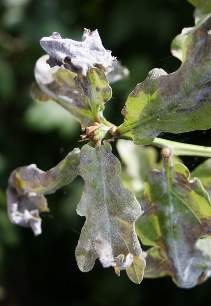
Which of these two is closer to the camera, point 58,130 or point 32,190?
point 32,190

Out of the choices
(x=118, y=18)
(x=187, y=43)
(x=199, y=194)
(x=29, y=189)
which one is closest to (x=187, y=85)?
(x=187, y=43)

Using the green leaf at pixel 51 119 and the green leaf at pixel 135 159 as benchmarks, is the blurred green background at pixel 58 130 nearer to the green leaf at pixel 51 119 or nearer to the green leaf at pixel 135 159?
the green leaf at pixel 51 119

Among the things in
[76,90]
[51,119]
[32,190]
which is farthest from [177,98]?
[51,119]

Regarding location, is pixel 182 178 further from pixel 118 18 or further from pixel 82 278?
pixel 82 278

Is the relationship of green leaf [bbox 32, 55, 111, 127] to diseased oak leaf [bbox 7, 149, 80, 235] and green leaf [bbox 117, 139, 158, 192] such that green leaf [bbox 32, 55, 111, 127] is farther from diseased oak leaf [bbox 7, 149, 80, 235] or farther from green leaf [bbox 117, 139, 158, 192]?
green leaf [bbox 117, 139, 158, 192]

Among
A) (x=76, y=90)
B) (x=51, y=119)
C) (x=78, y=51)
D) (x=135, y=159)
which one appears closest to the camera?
(x=78, y=51)

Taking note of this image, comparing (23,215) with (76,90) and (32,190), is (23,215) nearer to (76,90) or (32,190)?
(32,190)

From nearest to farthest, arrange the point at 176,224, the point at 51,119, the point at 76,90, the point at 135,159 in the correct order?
the point at 176,224
the point at 76,90
the point at 135,159
the point at 51,119

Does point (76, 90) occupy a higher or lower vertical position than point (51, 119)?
lower

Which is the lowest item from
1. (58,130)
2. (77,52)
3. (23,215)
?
(23,215)
